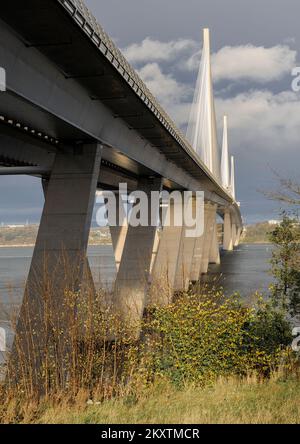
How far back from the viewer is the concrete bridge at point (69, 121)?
938 centimetres

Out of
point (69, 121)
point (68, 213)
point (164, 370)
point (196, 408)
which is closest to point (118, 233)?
point (68, 213)

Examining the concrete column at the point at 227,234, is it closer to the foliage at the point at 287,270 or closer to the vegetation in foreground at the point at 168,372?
the foliage at the point at 287,270

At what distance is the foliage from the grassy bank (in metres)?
4.61

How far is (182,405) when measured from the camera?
26.4 feet

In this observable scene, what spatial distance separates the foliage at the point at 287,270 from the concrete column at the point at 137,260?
6.33m

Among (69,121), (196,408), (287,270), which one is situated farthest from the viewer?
(287,270)

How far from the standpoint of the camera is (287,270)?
54.9 ft

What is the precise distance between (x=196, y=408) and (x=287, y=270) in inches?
394

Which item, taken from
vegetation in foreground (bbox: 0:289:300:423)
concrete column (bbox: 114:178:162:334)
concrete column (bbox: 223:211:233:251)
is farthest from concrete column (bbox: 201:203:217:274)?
vegetation in foreground (bbox: 0:289:300:423)

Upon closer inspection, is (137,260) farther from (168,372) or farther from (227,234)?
(227,234)

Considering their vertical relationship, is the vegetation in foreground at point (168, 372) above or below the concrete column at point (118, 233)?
below

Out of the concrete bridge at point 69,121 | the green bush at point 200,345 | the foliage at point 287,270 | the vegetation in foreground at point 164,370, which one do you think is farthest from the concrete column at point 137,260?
the green bush at point 200,345

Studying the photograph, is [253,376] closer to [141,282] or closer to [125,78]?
[125,78]

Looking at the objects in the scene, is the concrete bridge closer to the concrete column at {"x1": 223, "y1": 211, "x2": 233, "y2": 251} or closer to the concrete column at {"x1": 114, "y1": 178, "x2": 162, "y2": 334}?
the concrete column at {"x1": 114, "y1": 178, "x2": 162, "y2": 334}
